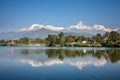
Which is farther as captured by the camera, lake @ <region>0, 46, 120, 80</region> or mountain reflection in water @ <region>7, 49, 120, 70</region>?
mountain reflection in water @ <region>7, 49, 120, 70</region>

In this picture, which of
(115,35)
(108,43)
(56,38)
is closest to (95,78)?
(108,43)

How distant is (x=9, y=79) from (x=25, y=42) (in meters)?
180

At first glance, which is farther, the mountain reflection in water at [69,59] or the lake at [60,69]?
the mountain reflection in water at [69,59]

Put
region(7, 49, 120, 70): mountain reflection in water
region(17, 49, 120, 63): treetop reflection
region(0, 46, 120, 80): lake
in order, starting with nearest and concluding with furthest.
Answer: region(0, 46, 120, 80): lake
region(7, 49, 120, 70): mountain reflection in water
region(17, 49, 120, 63): treetop reflection

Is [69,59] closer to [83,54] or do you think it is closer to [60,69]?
[60,69]

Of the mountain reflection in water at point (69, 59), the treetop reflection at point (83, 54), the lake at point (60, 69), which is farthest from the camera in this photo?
the treetop reflection at point (83, 54)

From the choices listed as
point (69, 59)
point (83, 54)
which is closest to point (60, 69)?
point (69, 59)

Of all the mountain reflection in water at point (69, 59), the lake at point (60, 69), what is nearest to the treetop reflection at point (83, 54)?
the mountain reflection in water at point (69, 59)

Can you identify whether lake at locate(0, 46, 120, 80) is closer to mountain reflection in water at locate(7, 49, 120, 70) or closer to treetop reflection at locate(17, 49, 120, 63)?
mountain reflection in water at locate(7, 49, 120, 70)

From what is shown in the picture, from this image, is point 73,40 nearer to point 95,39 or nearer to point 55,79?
point 95,39

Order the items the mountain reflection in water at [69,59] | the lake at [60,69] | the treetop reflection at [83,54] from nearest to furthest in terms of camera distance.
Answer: the lake at [60,69], the mountain reflection in water at [69,59], the treetop reflection at [83,54]

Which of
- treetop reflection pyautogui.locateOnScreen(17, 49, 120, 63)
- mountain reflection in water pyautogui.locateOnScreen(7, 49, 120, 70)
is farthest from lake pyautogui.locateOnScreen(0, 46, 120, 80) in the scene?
treetop reflection pyautogui.locateOnScreen(17, 49, 120, 63)

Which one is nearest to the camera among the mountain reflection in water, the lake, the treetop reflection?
the lake

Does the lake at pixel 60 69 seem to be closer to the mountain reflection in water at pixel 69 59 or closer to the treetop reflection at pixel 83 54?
Result: the mountain reflection in water at pixel 69 59
